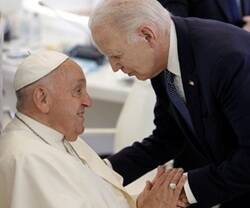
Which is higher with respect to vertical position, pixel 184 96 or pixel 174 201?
pixel 184 96

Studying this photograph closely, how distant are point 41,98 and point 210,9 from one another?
98cm

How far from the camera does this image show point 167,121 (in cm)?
200

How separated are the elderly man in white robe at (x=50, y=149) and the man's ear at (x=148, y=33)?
24 centimetres

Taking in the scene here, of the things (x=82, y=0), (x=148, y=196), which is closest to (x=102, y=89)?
(x=82, y=0)

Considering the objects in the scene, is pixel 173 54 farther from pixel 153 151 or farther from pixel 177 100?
pixel 153 151

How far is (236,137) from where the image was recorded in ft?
5.56

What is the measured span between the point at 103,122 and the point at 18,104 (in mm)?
1893

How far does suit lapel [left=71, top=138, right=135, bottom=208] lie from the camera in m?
1.76

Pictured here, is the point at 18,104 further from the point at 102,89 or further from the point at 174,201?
the point at 102,89

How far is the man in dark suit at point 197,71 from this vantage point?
152 cm

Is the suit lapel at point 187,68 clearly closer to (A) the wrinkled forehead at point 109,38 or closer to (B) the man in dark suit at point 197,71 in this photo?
(B) the man in dark suit at point 197,71

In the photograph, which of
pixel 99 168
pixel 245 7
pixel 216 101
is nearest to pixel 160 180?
pixel 99 168

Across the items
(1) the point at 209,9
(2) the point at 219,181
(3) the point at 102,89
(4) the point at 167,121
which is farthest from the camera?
(3) the point at 102,89

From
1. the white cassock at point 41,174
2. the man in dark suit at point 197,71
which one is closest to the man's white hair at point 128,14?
the man in dark suit at point 197,71
